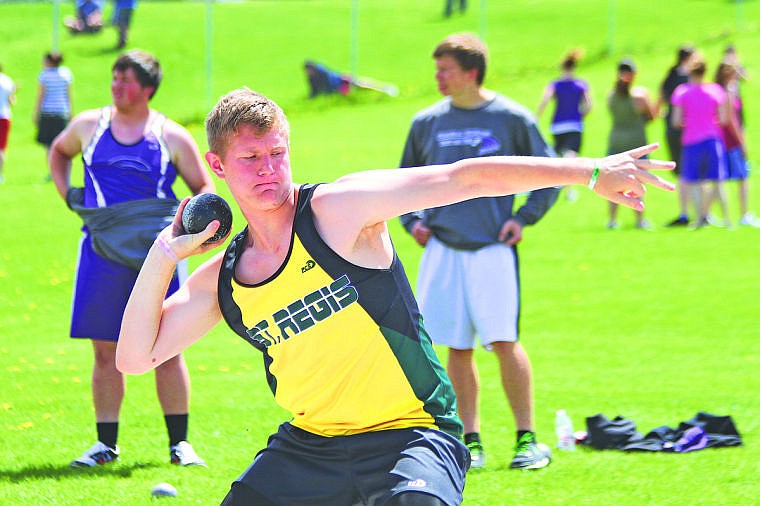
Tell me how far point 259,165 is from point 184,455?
10.9 ft

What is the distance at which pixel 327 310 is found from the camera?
4.05 m

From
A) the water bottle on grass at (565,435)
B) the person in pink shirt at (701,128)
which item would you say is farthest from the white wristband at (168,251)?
the person in pink shirt at (701,128)

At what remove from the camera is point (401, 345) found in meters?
4.13

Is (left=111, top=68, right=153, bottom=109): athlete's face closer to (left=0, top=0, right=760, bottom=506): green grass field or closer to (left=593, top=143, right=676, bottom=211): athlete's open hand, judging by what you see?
(left=0, top=0, right=760, bottom=506): green grass field

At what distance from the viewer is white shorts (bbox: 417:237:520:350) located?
22.7 feet

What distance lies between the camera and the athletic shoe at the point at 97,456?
6.87 metres

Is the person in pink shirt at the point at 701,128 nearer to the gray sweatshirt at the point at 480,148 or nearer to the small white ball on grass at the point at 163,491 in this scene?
the gray sweatshirt at the point at 480,148

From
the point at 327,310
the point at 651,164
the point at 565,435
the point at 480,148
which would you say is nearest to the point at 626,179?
the point at 651,164

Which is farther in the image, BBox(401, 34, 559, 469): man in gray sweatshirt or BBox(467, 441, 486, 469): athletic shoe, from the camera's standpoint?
BBox(401, 34, 559, 469): man in gray sweatshirt

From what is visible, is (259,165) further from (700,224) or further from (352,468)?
(700,224)

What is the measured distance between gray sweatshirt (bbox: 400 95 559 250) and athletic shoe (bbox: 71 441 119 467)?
2326 mm

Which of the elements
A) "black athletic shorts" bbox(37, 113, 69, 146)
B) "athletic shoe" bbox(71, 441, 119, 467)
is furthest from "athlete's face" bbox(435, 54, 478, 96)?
"black athletic shorts" bbox(37, 113, 69, 146)

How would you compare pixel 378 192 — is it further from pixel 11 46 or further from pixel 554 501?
pixel 11 46

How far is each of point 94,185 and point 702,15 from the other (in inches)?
1451
